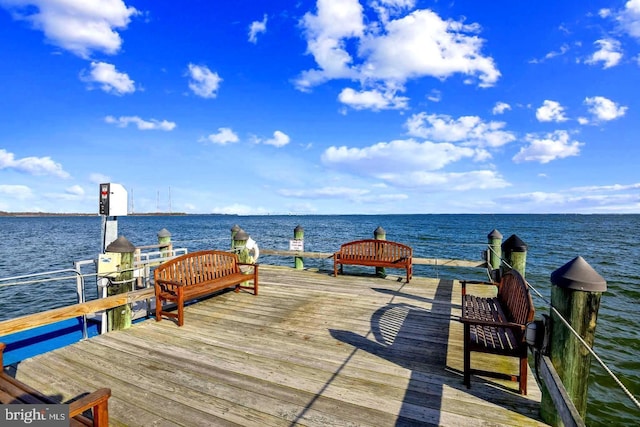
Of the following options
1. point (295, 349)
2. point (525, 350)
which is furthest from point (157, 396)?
point (525, 350)

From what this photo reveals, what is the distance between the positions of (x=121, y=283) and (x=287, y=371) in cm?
362

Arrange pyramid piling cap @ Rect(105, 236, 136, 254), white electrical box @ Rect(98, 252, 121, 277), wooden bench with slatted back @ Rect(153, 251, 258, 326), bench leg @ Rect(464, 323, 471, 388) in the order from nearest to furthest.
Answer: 1. bench leg @ Rect(464, 323, 471, 388)
2. wooden bench with slatted back @ Rect(153, 251, 258, 326)
3. pyramid piling cap @ Rect(105, 236, 136, 254)
4. white electrical box @ Rect(98, 252, 121, 277)

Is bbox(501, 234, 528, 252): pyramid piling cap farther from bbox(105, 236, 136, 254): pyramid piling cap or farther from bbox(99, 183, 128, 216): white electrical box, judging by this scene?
bbox(99, 183, 128, 216): white electrical box

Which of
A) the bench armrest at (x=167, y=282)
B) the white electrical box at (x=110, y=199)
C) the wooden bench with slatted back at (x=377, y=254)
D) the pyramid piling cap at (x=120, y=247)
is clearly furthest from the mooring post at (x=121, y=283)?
the wooden bench with slatted back at (x=377, y=254)

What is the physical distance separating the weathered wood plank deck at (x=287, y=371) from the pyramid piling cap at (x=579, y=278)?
4.39ft

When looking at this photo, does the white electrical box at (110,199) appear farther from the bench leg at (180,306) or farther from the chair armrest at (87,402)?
the chair armrest at (87,402)

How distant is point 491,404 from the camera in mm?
3182

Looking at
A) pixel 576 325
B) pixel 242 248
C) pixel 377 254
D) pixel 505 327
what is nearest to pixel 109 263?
pixel 242 248

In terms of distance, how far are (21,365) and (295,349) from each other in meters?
3.37

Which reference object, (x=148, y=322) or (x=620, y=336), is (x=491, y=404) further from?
(x=620, y=336)

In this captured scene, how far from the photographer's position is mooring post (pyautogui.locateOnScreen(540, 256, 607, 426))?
267 cm

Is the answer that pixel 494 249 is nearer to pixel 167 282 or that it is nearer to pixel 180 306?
pixel 180 306

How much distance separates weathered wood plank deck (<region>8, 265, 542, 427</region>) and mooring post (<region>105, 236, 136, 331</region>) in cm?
27

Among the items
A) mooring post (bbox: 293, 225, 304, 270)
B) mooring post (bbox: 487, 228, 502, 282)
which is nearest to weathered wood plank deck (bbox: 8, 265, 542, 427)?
mooring post (bbox: 487, 228, 502, 282)
